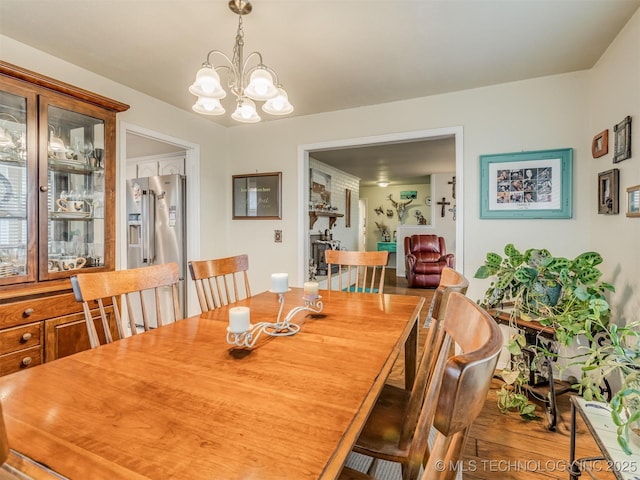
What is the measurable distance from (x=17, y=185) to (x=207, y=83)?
1.43 m

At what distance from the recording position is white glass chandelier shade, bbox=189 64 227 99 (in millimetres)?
1536

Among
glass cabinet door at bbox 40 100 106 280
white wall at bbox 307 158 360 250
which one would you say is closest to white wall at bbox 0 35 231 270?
glass cabinet door at bbox 40 100 106 280

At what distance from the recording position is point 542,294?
2115 mm

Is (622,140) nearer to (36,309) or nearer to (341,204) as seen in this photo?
(36,309)

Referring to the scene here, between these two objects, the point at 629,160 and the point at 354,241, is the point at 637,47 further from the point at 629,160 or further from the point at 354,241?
the point at 354,241

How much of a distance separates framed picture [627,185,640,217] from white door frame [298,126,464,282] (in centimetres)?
116

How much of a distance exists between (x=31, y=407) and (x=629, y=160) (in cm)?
282

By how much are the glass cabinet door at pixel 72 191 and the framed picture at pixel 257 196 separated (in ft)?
5.21

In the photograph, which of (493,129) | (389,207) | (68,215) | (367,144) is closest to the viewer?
(68,215)

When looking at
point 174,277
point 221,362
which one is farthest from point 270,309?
point 221,362

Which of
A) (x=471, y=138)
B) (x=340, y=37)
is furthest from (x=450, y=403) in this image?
(x=471, y=138)

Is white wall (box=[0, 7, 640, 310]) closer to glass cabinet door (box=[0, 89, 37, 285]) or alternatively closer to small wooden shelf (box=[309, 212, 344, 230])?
glass cabinet door (box=[0, 89, 37, 285])

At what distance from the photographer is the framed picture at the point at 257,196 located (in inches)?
144

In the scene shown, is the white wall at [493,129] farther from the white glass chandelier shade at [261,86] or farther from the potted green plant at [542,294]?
the white glass chandelier shade at [261,86]
